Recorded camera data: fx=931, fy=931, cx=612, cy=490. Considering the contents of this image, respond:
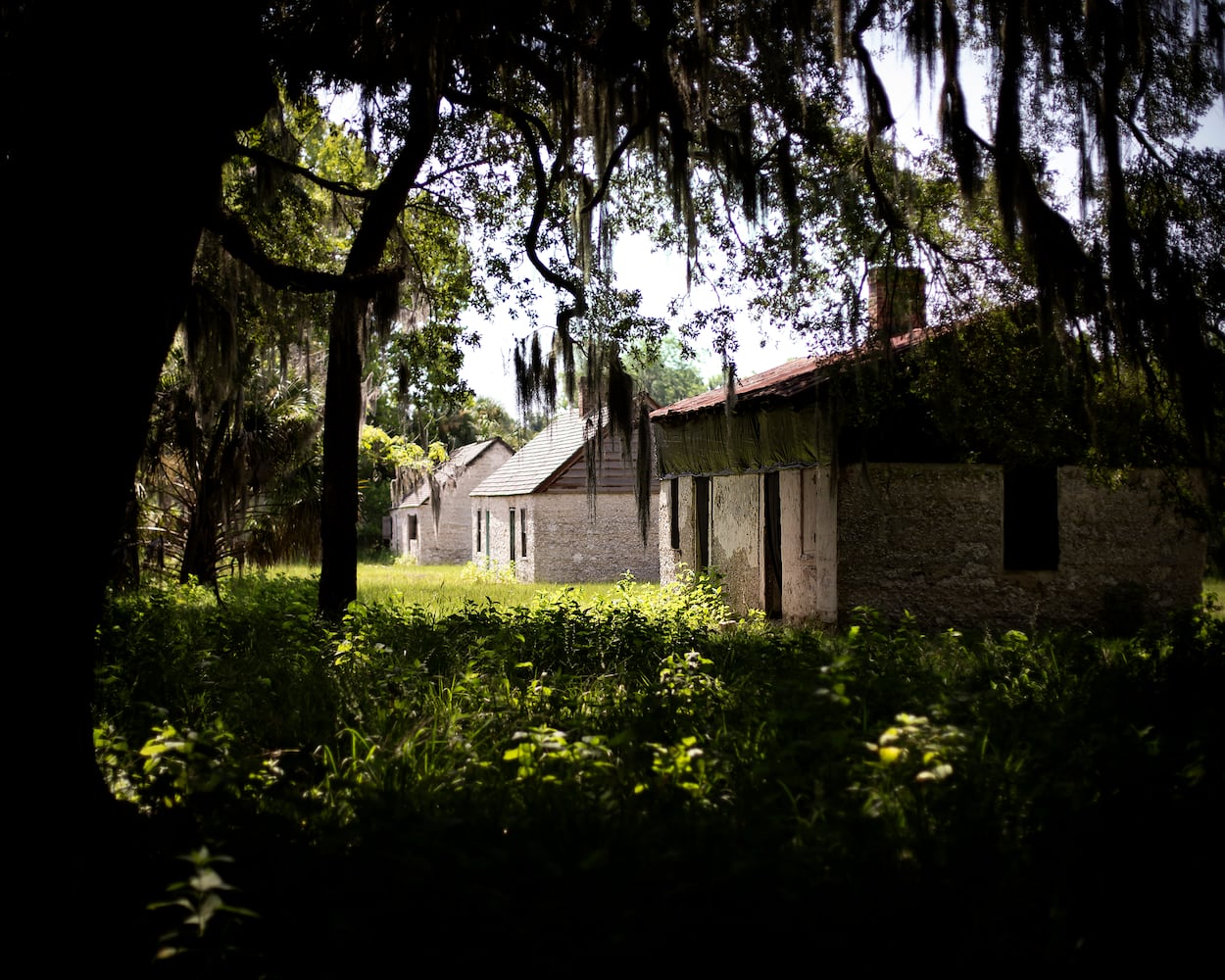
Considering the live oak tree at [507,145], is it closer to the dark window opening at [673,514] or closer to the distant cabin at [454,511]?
the dark window opening at [673,514]

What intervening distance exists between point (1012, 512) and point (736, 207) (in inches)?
218

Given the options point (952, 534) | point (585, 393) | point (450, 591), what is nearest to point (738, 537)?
point (952, 534)

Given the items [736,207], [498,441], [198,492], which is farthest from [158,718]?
[498,441]

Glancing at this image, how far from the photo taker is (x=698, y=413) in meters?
14.9

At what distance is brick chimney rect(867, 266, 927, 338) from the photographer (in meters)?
8.45

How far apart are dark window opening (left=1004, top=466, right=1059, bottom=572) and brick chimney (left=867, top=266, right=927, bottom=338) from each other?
12.1 ft

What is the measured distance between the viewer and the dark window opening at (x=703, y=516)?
15250 mm

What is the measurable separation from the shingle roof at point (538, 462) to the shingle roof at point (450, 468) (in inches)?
254

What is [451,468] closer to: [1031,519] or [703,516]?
[703,516]

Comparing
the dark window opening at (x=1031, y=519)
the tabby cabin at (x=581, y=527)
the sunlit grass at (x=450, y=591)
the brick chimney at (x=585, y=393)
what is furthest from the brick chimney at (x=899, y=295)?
the tabby cabin at (x=581, y=527)

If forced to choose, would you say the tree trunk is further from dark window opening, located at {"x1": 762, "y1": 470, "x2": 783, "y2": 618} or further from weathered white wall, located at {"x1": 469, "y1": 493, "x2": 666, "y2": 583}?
weathered white wall, located at {"x1": 469, "y1": 493, "x2": 666, "y2": 583}

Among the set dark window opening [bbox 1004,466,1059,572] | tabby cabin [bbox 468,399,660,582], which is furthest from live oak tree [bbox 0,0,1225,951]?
tabby cabin [bbox 468,399,660,582]

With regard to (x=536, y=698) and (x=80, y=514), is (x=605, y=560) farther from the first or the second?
(x=80, y=514)

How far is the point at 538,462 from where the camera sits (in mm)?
25188
